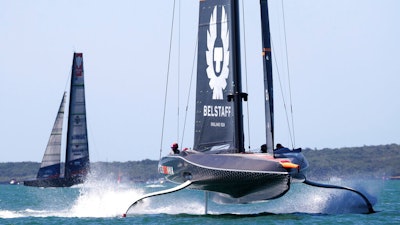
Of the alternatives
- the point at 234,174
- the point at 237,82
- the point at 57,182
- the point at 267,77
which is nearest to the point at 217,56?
the point at 237,82

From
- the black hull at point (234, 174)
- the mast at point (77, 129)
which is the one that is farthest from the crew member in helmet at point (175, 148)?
the mast at point (77, 129)

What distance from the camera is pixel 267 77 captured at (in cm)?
2642

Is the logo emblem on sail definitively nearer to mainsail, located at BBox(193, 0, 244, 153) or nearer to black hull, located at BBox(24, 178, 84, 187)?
mainsail, located at BBox(193, 0, 244, 153)

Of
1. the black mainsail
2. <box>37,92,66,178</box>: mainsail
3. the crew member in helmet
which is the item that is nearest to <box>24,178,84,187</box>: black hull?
the black mainsail

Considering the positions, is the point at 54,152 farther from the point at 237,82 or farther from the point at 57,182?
the point at 237,82

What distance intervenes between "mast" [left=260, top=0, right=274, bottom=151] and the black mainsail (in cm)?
3555

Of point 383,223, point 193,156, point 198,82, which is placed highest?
point 198,82

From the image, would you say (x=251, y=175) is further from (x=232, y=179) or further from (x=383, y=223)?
(x=383, y=223)

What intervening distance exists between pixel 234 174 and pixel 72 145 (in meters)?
38.2

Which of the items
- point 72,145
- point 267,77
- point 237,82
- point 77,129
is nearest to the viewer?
point 267,77

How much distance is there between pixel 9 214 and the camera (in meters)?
33.2

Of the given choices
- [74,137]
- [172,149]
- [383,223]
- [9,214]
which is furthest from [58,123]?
[383,223]

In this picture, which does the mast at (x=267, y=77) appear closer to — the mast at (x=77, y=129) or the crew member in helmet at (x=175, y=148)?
the crew member in helmet at (x=175, y=148)

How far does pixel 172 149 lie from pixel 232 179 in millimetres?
3327
